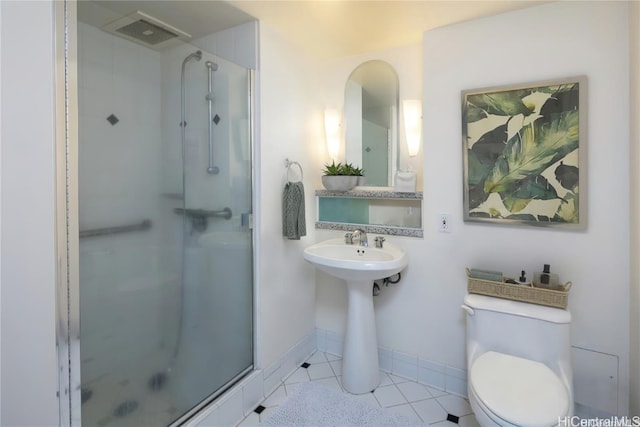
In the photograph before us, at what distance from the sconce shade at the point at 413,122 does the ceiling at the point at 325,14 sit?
1.34 ft

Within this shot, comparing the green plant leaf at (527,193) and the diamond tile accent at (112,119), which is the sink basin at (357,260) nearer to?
the green plant leaf at (527,193)

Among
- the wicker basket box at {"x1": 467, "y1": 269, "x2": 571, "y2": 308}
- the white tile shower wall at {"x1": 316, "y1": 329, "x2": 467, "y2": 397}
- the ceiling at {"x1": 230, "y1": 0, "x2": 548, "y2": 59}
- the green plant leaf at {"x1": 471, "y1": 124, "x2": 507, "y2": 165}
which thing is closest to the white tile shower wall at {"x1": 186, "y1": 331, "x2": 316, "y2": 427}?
the white tile shower wall at {"x1": 316, "y1": 329, "x2": 467, "y2": 397}

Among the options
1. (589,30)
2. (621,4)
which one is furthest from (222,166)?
(621,4)

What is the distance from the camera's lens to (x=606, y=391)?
1639 millimetres

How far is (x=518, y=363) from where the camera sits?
1505 mm

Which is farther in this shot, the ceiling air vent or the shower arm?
the shower arm

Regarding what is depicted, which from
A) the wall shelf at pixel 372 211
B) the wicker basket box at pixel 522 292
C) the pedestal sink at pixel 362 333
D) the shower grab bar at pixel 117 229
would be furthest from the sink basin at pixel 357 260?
the shower grab bar at pixel 117 229

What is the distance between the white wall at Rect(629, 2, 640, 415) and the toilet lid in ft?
1.47

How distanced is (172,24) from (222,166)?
3.00ft

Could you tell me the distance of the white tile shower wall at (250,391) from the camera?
164 centimetres

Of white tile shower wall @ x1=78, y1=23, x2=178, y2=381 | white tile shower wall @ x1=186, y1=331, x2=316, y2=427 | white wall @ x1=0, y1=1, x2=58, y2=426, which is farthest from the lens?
white tile shower wall @ x1=186, y1=331, x2=316, y2=427

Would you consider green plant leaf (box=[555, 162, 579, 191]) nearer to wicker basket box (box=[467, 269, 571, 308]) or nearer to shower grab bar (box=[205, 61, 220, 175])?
wicker basket box (box=[467, 269, 571, 308])

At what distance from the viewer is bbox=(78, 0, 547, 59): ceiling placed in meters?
1.70

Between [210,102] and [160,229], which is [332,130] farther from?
[160,229]
